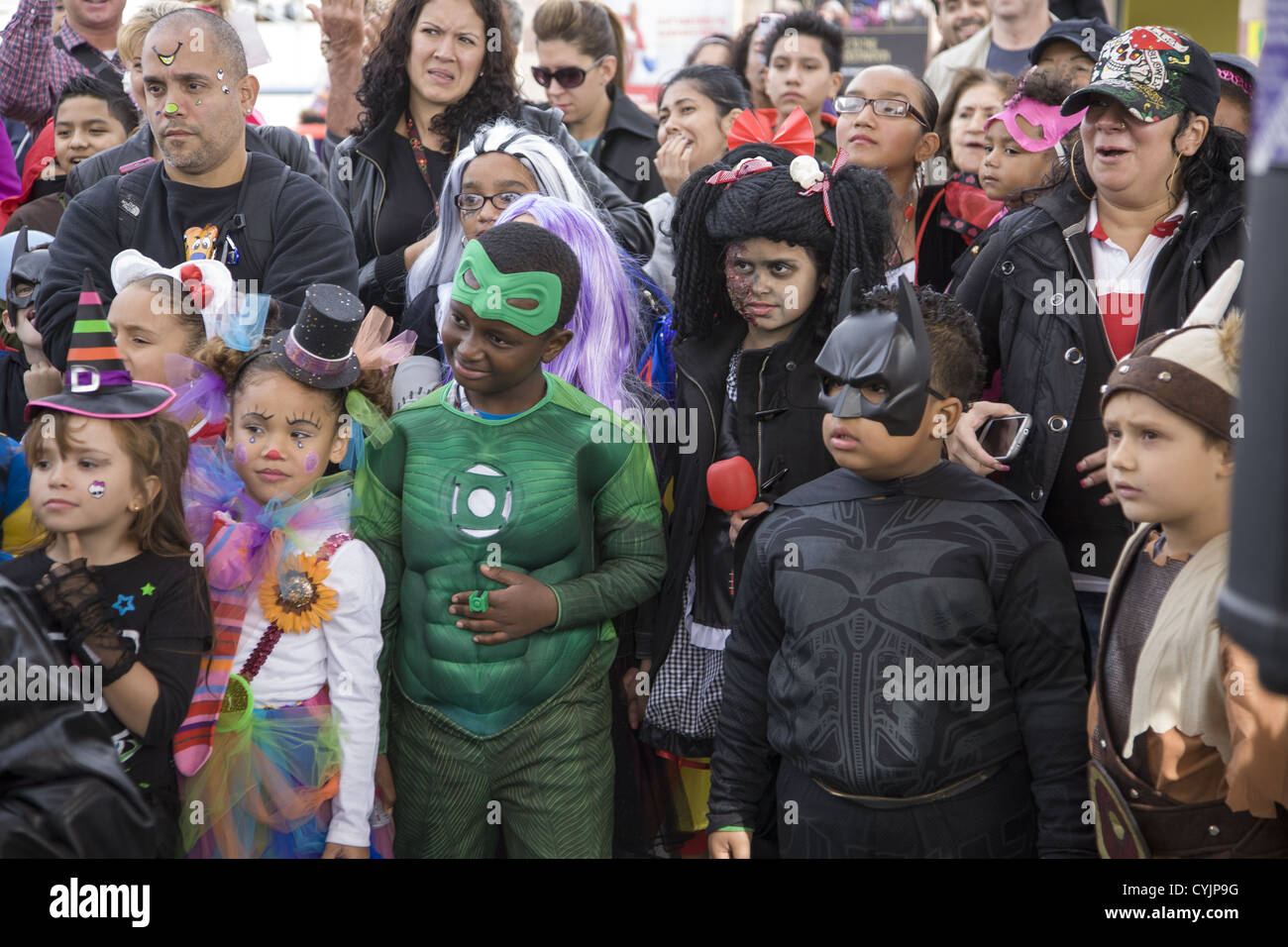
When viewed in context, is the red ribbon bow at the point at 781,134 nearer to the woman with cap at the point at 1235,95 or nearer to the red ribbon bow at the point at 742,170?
the red ribbon bow at the point at 742,170

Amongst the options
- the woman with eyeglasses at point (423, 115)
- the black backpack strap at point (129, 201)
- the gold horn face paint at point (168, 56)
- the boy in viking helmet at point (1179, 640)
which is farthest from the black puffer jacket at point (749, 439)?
the gold horn face paint at point (168, 56)

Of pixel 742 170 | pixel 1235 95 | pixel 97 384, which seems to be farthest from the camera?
pixel 1235 95

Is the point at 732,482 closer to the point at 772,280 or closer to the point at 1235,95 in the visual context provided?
the point at 772,280

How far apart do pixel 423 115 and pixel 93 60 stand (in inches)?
80.0

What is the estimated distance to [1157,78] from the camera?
3074mm

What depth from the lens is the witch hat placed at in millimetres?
2623

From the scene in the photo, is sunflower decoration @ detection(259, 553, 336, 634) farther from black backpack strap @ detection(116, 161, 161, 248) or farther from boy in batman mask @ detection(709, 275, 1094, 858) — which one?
black backpack strap @ detection(116, 161, 161, 248)

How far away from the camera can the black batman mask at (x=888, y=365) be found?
2.53 m

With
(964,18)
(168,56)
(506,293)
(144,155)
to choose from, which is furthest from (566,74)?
(506,293)

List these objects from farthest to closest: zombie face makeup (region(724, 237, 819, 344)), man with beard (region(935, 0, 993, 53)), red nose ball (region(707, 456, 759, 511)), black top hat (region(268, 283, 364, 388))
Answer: man with beard (region(935, 0, 993, 53)), zombie face makeup (region(724, 237, 819, 344)), red nose ball (region(707, 456, 759, 511)), black top hat (region(268, 283, 364, 388))

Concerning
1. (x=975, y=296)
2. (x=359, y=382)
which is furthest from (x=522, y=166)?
(x=975, y=296)

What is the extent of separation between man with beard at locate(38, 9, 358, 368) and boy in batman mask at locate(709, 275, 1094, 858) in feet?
5.70

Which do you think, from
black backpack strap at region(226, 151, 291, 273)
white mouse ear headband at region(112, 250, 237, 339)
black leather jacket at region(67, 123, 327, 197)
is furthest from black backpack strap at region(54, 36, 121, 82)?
white mouse ear headband at region(112, 250, 237, 339)

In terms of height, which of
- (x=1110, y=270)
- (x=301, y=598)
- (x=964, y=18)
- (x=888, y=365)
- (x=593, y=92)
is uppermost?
(x=964, y=18)
